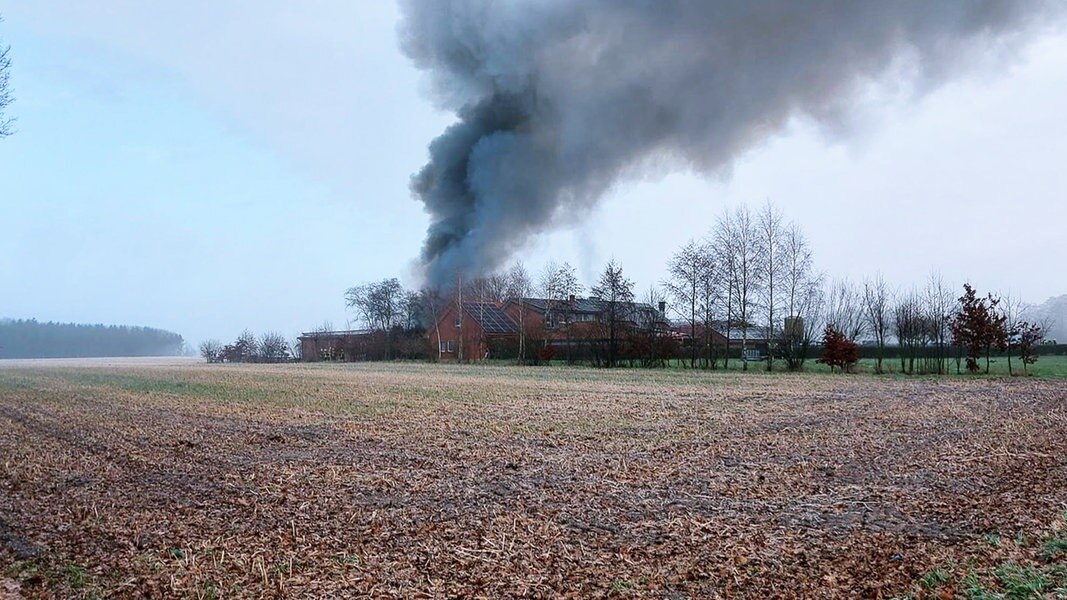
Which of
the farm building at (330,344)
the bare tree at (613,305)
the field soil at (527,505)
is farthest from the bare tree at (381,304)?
the field soil at (527,505)

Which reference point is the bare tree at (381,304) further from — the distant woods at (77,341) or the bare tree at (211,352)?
the distant woods at (77,341)

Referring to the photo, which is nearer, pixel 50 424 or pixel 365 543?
pixel 365 543

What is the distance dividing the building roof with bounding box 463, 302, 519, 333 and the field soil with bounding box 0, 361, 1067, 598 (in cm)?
5112

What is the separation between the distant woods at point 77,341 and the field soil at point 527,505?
16823 centimetres

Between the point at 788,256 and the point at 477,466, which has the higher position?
the point at 788,256

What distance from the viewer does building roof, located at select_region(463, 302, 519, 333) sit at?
6675cm

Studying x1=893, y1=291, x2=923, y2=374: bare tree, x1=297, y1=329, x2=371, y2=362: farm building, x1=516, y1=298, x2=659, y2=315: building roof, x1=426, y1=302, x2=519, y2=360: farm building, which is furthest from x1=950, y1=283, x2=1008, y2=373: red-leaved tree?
x1=297, y1=329, x2=371, y2=362: farm building

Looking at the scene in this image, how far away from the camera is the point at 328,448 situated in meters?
11.6

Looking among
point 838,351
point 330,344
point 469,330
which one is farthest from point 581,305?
point 330,344

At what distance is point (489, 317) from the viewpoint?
6931 cm

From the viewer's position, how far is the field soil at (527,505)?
545 cm

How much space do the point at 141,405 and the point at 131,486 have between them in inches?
452

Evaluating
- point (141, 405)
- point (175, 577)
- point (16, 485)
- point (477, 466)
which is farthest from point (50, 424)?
point (175, 577)

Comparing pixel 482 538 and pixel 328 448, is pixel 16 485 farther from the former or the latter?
pixel 482 538
